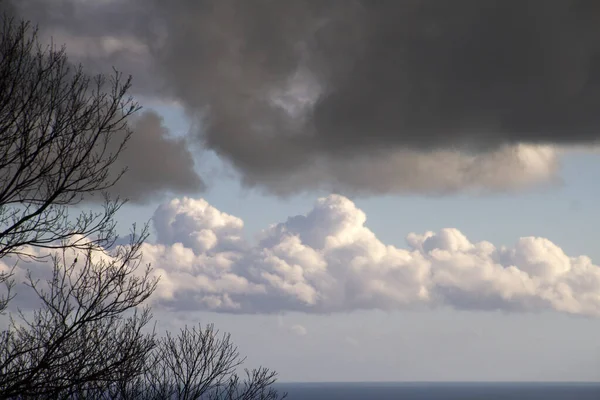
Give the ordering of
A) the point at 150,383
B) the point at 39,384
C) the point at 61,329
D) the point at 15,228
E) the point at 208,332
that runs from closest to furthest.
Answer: the point at 39,384 → the point at 15,228 → the point at 61,329 → the point at 150,383 → the point at 208,332

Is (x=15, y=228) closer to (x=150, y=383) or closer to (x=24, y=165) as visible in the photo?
(x=24, y=165)

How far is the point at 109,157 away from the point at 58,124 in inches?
41.7

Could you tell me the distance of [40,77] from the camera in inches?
471

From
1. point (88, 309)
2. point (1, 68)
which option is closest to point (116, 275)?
point (88, 309)

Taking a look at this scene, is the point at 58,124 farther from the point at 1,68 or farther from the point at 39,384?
the point at 39,384

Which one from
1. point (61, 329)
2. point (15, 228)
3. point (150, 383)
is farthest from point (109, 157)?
point (150, 383)

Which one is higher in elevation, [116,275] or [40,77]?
[40,77]

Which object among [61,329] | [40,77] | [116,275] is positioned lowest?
[61,329]

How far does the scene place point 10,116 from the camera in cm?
1143

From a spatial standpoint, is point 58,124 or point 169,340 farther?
point 169,340

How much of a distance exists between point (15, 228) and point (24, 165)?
1104 mm

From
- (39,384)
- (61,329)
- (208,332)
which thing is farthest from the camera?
(208,332)

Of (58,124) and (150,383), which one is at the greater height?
(58,124)

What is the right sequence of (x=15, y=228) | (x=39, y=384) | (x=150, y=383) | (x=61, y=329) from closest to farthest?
(x=39, y=384) → (x=15, y=228) → (x=61, y=329) → (x=150, y=383)
